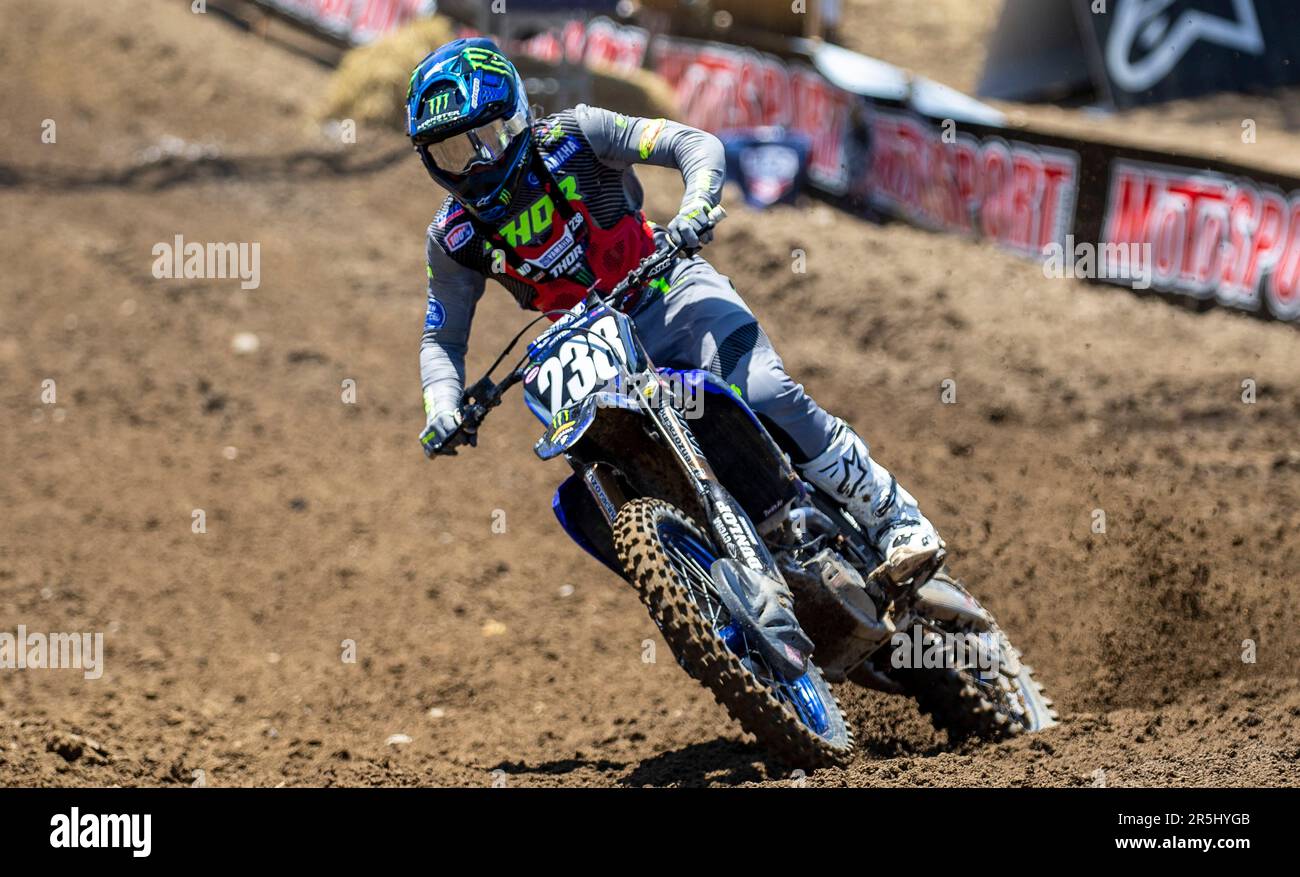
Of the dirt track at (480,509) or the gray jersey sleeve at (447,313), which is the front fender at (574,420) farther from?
the dirt track at (480,509)

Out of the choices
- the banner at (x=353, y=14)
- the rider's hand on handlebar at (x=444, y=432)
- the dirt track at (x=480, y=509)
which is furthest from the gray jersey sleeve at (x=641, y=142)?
the banner at (x=353, y=14)

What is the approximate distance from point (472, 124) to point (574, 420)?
1.15 m

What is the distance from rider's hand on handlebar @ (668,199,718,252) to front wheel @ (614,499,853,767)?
898mm

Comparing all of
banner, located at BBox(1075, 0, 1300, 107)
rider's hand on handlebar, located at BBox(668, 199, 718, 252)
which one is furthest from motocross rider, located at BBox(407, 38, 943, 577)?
banner, located at BBox(1075, 0, 1300, 107)

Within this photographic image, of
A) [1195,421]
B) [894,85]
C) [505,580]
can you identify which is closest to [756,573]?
[505,580]

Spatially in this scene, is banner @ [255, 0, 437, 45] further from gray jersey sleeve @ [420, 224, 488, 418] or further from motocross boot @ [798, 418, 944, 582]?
motocross boot @ [798, 418, 944, 582]

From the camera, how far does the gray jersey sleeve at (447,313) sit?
545 centimetres

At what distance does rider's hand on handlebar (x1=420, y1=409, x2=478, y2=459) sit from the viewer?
5.14 metres

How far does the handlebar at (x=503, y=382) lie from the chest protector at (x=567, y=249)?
21 cm

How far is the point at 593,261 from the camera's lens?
212 inches

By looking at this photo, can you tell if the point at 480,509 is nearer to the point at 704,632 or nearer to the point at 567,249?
the point at 567,249

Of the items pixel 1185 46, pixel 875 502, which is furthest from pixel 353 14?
pixel 875 502
